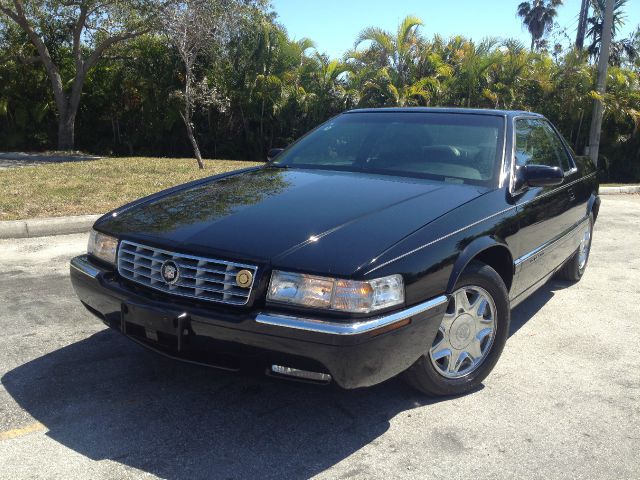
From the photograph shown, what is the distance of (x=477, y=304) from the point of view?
328 centimetres

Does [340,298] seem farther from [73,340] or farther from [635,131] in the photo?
[635,131]

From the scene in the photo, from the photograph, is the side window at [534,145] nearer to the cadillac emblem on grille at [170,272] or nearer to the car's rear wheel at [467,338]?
the car's rear wheel at [467,338]

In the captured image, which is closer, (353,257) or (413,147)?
(353,257)

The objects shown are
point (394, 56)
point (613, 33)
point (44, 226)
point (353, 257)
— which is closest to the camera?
point (353, 257)

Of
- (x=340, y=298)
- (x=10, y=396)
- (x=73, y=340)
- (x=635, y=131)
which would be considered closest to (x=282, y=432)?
(x=340, y=298)

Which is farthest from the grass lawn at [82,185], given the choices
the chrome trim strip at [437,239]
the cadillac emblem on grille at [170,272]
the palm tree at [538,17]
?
the palm tree at [538,17]

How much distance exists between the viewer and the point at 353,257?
2623mm

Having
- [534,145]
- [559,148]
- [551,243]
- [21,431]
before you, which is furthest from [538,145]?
[21,431]

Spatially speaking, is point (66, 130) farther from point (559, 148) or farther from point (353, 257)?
point (353, 257)

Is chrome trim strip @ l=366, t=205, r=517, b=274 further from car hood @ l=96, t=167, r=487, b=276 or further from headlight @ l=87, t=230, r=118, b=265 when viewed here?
headlight @ l=87, t=230, r=118, b=265

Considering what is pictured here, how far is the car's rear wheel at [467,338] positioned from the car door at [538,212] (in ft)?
1.33

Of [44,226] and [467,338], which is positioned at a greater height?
[467,338]

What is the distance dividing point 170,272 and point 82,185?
718 cm

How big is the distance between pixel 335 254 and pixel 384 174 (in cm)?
138
